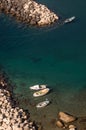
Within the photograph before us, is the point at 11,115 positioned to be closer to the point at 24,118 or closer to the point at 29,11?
the point at 24,118

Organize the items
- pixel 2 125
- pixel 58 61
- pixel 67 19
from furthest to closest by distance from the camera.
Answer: pixel 67 19 → pixel 58 61 → pixel 2 125

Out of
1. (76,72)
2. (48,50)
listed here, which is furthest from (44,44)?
(76,72)

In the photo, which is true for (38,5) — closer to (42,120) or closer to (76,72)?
(76,72)

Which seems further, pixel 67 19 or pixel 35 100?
pixel 67 19

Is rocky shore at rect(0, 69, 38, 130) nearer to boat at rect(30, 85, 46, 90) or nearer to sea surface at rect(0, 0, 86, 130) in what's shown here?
sea surface at rect(0, 0, 86, 130)

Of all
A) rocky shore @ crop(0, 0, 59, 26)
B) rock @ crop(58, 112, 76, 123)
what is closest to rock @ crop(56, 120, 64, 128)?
rock @ crop(58, 112, 76, 123)

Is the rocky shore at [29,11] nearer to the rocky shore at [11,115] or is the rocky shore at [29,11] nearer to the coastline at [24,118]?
the rocky shore at [11,115]

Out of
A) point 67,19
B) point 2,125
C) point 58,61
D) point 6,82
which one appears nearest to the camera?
point 2,125

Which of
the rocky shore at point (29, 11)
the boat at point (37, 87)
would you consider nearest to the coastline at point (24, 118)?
the boat at point (37, 87)
